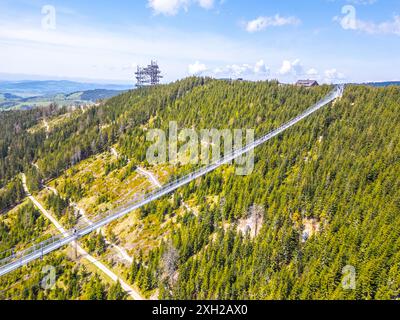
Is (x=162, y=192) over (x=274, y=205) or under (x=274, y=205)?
under

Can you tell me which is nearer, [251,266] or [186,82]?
[251,266]

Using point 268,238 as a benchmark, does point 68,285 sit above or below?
below

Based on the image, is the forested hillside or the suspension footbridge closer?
the forested hillside

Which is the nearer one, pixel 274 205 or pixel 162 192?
pixel 274 205

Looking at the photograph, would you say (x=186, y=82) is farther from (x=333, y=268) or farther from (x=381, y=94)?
(x=333, y=268)

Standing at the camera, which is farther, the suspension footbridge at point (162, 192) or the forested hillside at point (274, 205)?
the suspension footbridge at point (162, 192)
